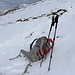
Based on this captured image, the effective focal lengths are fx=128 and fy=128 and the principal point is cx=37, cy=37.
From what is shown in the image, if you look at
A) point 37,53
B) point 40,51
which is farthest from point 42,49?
point 37,53

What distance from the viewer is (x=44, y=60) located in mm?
4801

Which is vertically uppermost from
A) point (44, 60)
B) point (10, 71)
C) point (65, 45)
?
point (65, 45)

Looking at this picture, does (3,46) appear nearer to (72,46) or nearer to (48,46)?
(48,46)

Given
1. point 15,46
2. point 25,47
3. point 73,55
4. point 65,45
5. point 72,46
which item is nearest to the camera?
point 73,55

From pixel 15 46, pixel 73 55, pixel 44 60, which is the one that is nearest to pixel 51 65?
pixel 44 60

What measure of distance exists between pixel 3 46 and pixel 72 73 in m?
4.73

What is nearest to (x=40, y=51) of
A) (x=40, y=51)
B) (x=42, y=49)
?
(x=40, y=51)

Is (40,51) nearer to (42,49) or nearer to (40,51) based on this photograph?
(40,51)

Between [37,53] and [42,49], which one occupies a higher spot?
[42,49]

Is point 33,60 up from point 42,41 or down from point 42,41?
down

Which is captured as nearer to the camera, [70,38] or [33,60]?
[33,60]

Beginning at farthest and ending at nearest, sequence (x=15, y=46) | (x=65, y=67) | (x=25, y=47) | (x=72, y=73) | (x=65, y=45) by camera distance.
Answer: (x=15, y=46) < (x=25, y=47) < (x=65, y=45) < (x=65, y=67) < (x=72, y=73)

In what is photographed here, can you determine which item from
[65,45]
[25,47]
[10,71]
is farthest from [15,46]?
[65,45]

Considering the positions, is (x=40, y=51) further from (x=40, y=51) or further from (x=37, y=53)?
(x=37, y=53)
